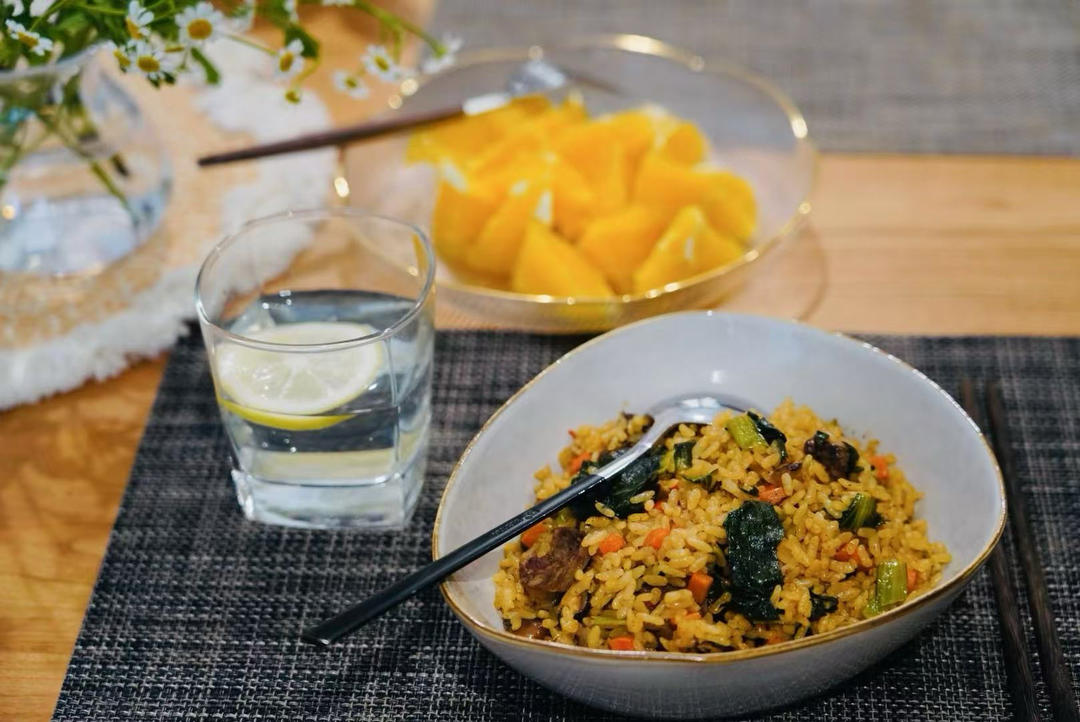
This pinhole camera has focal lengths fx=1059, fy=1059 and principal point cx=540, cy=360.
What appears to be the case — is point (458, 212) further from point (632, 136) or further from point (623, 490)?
point (623, 490)

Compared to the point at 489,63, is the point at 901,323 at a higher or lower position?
lower

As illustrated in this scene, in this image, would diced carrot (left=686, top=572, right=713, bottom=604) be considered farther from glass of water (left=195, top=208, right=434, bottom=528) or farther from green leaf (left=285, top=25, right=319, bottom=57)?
green leaf (left=285, top=25, right=319, bottom=57)

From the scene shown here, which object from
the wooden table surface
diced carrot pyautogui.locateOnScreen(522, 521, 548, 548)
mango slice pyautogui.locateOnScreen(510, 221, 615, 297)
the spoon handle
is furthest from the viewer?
mango slice pyautogui.locateOnScreen(510, 221, 615, 297)

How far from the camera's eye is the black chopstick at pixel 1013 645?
1284 mm

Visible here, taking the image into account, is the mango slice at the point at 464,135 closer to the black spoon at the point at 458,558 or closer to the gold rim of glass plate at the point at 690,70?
the gold rim of glass plate at the point at 690,70

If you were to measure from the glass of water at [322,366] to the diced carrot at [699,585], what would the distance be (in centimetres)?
48

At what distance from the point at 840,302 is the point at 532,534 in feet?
2.82

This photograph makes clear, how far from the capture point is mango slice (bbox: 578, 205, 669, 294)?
5.96ft

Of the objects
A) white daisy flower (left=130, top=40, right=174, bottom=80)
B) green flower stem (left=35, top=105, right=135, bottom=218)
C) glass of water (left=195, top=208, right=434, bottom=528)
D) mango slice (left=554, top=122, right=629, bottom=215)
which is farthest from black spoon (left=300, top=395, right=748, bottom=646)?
green flower stem (left=35, top=105, right=135, bottom=218)

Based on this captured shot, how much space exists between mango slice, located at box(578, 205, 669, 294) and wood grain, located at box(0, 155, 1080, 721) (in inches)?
8.6

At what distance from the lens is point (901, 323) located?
1882mm

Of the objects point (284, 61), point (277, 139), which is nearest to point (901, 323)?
point (284, 61)

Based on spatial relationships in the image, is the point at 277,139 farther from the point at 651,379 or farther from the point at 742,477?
the point at 742,477

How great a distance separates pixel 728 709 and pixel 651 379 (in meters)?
0.52
